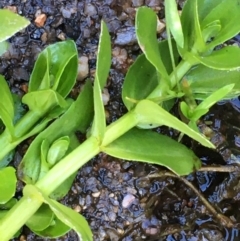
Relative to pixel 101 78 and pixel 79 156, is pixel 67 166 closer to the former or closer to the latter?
pixel 79 156

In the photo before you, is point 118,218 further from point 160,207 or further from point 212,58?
point 212,58

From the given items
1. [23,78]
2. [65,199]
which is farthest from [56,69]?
[65,199]

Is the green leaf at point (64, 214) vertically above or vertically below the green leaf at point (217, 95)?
below

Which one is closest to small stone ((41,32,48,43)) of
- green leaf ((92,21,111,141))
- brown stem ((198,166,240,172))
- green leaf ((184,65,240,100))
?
green leaf ((92,21,111,141))

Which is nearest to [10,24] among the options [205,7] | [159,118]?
[159,118]

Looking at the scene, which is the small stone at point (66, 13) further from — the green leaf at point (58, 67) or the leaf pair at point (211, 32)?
the leaf pair at point (211, 32)

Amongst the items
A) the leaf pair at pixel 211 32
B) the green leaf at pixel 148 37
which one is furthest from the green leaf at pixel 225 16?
the green leaf at pixel 148 37
